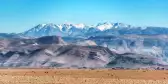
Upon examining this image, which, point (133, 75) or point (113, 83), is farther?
point (133, 75)

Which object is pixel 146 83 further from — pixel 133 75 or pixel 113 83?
pixel 133 75

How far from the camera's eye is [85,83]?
263ft

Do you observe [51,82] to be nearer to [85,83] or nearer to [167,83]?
[85,83]

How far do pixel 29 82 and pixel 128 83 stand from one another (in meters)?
19.1

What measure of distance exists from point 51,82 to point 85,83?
6727mm

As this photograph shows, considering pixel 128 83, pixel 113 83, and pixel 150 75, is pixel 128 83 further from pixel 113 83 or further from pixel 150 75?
pixel 150 75

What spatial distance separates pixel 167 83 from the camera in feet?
267

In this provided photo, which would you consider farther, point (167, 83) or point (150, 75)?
point (150, 75)

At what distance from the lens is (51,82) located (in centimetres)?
8088

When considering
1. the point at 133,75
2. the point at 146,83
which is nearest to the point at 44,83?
the point at 146,83

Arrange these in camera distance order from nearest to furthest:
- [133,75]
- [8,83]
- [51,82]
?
1. [8,83]
2. [51,82]
3. [133,75]

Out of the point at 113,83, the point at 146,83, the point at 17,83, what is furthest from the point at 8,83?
the point at 146,83

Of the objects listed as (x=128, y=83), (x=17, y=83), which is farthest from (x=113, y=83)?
(x=17, y=83)

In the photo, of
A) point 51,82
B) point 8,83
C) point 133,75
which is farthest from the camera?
point 133,75
